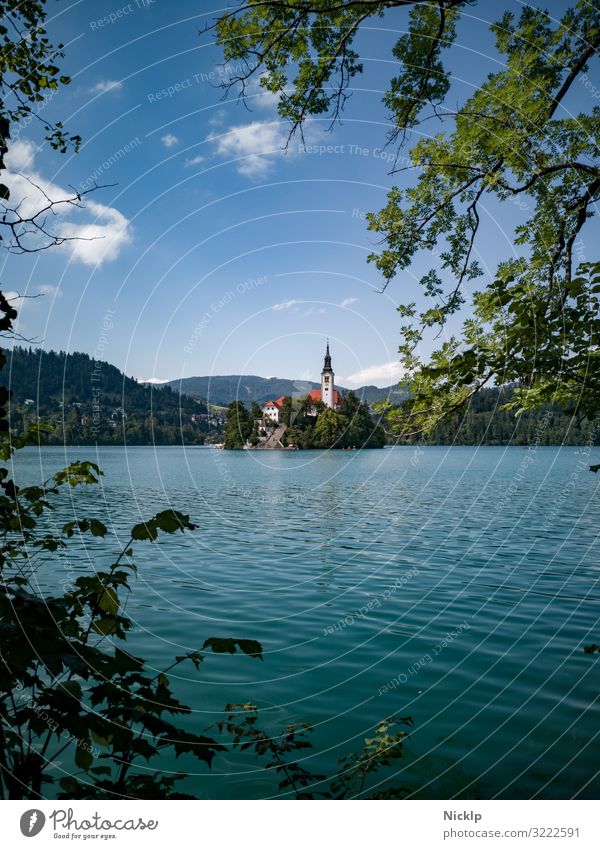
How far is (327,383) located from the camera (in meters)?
161

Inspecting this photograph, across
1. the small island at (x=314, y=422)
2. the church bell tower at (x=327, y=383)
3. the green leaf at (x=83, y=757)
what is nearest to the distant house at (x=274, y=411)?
the small island at (x=314, y=422)

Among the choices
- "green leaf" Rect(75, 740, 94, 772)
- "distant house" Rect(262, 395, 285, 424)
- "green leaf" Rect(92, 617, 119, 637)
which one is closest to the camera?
"green leaf" Rect(75, 740, 94, 772)

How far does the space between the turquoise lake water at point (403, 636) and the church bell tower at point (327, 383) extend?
130m

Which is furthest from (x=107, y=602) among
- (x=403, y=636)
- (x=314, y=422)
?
(x=314, y=422)

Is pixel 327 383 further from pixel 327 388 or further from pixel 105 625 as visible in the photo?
pixel 105 625

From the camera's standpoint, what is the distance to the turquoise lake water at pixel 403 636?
5793 millimetres

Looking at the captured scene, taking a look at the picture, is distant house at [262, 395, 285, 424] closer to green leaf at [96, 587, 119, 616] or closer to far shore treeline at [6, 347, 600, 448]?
far shore treeline at [6, 347, 600, 448]

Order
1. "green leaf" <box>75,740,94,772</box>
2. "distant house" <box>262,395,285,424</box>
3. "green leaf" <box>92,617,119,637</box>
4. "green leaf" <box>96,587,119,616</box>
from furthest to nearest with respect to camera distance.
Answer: "distant house" <box>262,395,285,424</box>
"green leaf" <box>96,587,119,616</box>
"green leaf" <box>92,617,119,637</box>
"green leaf" <box>75,740,94,772</box>

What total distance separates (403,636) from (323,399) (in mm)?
147938

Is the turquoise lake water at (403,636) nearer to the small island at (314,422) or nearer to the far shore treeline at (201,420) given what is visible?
the far shore treeline at (201,420)

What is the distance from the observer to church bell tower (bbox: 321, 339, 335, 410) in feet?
510

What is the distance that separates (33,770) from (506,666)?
7.95 m

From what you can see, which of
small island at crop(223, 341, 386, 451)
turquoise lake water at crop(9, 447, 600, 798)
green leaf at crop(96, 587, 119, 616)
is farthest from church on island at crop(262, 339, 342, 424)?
green leaf at crop(96, 587, 119, 616)
